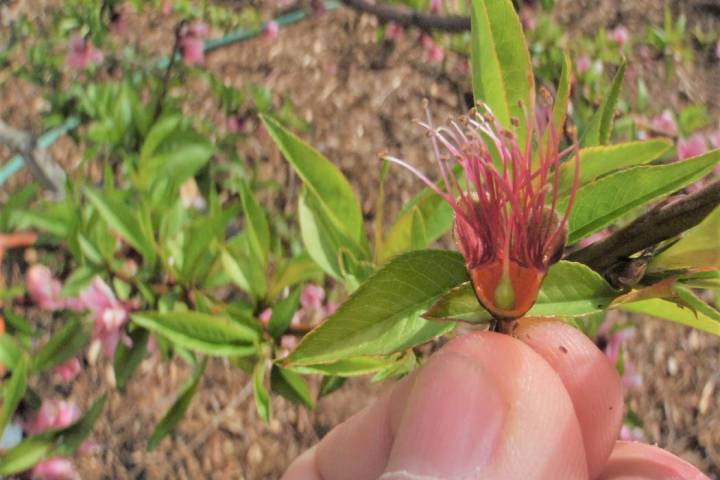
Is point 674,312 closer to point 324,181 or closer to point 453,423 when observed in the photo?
point 453,423

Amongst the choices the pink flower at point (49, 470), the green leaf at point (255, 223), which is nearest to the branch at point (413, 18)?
the green leaf at point (255, 223)

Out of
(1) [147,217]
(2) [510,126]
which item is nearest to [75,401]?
(1) [147,217]

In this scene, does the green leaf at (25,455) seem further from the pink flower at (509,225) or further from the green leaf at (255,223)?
the pink flower at (509,225)

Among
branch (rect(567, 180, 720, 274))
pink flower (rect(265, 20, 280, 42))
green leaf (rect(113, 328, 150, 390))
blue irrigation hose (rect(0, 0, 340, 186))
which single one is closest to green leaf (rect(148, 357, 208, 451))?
green leaf (rect(113, 328, 150, 390))

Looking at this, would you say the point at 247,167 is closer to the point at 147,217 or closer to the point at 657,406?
the point at 147,217

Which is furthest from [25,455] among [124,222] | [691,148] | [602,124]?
[691,148]

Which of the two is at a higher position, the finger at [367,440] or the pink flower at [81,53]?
the pink flower at [81,53]
